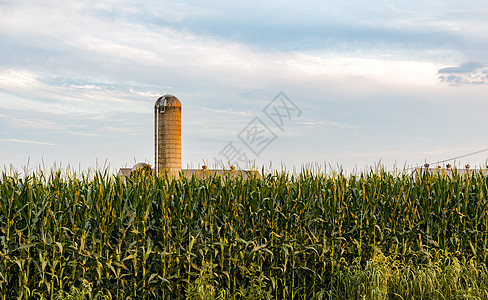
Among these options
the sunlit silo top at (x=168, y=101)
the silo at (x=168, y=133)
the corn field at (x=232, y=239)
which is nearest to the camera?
the corn field at (x=232, y=239)

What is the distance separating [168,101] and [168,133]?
3.08 feet

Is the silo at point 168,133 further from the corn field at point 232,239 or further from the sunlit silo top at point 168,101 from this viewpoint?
the corn field at point 232,239

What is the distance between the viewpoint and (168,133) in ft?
43.0

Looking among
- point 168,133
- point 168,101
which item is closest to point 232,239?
point 168,133

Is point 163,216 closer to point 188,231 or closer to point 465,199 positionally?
point 188,231

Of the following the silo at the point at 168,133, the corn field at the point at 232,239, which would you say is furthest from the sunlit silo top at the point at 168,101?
the corn field at the point at 232,239

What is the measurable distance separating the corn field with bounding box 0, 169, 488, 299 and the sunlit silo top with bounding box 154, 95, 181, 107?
5.68 m

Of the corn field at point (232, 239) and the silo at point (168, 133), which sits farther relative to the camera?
the silo at point (168, 133)

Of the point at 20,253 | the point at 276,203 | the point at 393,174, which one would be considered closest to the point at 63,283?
the point at 20,253

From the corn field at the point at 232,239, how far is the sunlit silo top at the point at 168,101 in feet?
18.6

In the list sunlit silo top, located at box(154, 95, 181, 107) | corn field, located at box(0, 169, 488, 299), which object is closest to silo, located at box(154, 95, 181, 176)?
sunlit silo top, located at box(154, 95, 181, 107)

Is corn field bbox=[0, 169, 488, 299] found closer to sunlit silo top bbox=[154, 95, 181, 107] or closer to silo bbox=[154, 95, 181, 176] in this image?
silo bbox=[154, 95, 181, 176]

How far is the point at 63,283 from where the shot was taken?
264 inches

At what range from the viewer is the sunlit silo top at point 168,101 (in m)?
13.3
